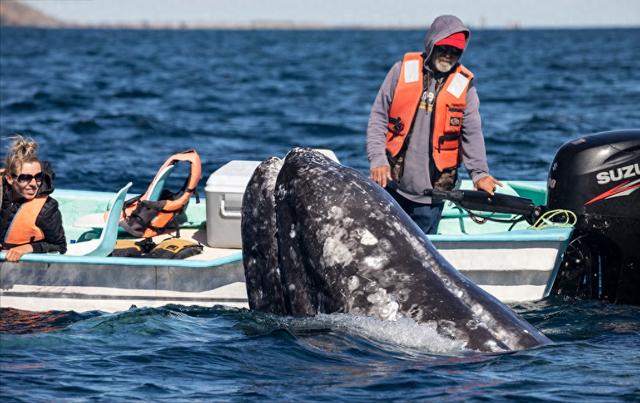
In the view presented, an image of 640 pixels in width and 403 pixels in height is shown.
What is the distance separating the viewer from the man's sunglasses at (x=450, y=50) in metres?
8.20

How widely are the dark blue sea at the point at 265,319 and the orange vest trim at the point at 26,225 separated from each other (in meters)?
0.60

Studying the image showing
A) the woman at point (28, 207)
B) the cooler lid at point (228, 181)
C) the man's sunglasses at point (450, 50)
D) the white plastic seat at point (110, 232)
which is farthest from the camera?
the cooler lid at point (228, 181)

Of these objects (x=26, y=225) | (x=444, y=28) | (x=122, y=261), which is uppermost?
(x=444, y=28)

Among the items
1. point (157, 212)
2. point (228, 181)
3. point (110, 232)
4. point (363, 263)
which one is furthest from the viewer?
point (157, 212)

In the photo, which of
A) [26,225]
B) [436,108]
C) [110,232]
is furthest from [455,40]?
[26,225]

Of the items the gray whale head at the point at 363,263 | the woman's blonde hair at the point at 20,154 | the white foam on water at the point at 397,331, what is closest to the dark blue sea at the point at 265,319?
the white foam on water at the point at 397,331

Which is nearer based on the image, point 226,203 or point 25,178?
point 25,178

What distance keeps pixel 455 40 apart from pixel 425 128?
741mm

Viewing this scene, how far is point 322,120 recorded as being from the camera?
23781mm

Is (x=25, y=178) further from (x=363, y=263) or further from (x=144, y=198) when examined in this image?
(x=363, y=263)

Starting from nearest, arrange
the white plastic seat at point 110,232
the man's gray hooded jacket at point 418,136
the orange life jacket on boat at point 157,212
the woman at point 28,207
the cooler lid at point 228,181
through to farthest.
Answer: the man's gray hooded jacket at point 418,136, the woman at point 28,207, the white plastic seat at point 110,232, the cooler lid at point 228,181, the orange life jacket on boat at point 157,212

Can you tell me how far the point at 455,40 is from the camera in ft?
26.6

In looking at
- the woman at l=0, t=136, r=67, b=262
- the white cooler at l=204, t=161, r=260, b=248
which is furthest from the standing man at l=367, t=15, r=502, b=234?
the woman at l=0, t=136, r=67, b=262

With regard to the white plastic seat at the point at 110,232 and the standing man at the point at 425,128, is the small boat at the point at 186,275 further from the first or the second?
the standing man at the point at 425,128
